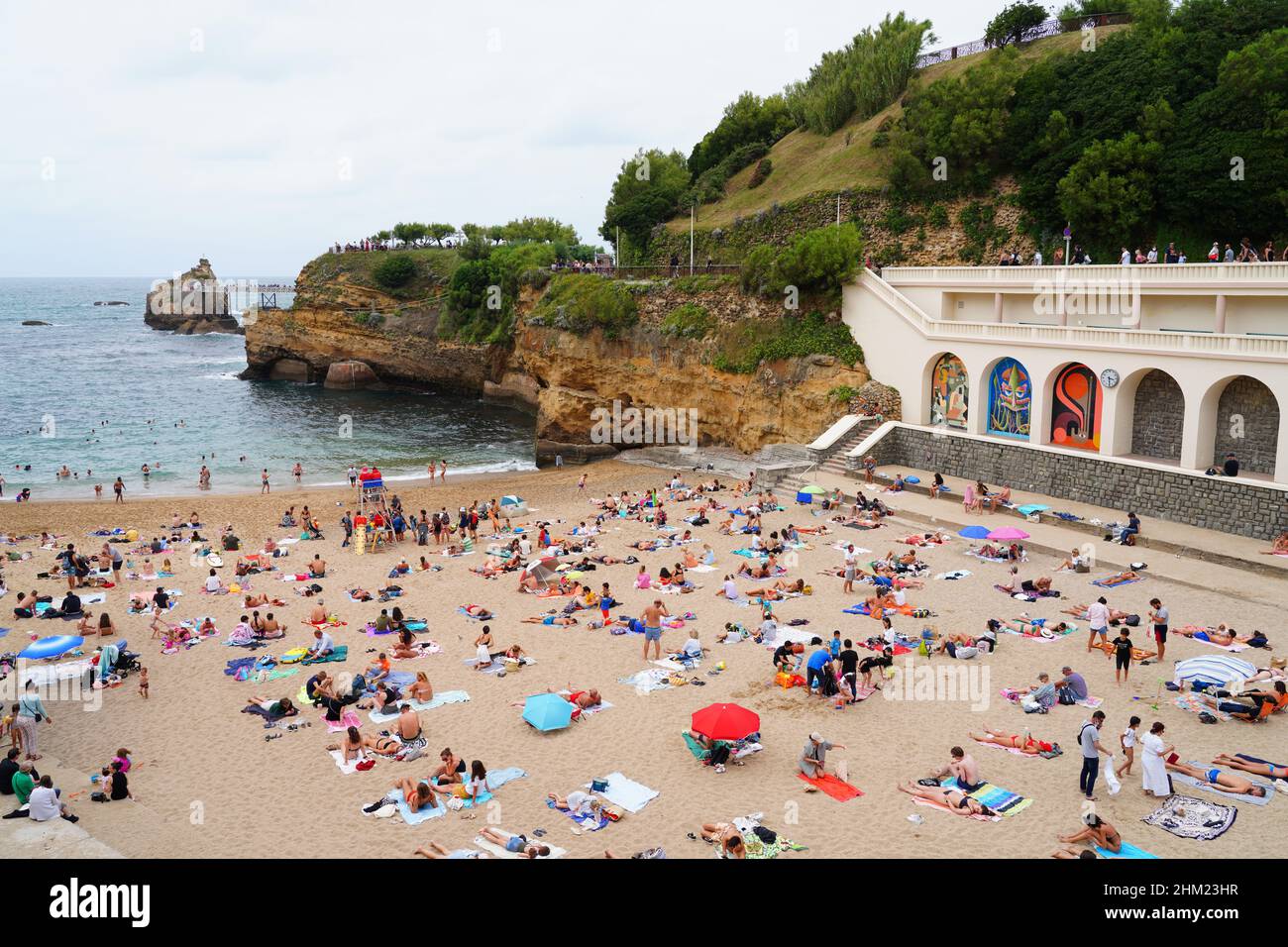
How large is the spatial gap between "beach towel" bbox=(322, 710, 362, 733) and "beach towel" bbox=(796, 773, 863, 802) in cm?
730

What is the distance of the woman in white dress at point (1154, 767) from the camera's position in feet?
41.3

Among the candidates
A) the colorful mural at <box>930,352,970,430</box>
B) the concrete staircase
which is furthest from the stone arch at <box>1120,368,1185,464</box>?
the concrete staircase

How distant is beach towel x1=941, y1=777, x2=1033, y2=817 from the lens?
40.9ft

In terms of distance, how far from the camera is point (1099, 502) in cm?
2698

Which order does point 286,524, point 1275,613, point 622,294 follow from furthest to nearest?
point 622,294 < point 286,524 < point 1275,613

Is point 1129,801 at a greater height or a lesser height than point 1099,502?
lesser

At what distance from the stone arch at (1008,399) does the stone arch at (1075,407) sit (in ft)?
2.30

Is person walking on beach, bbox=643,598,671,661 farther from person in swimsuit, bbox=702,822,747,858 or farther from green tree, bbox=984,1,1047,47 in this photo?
green tree, bbox=984,1,1047,47

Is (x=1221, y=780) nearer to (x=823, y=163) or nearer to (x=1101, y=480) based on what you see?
(x=1101, y=480)

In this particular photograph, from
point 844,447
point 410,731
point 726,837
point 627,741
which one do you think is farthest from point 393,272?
point 726,837

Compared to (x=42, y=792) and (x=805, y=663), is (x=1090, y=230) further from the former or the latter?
(x=42, y=792)

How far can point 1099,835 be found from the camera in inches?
444

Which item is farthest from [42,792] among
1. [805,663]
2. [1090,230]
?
[1090,230]
